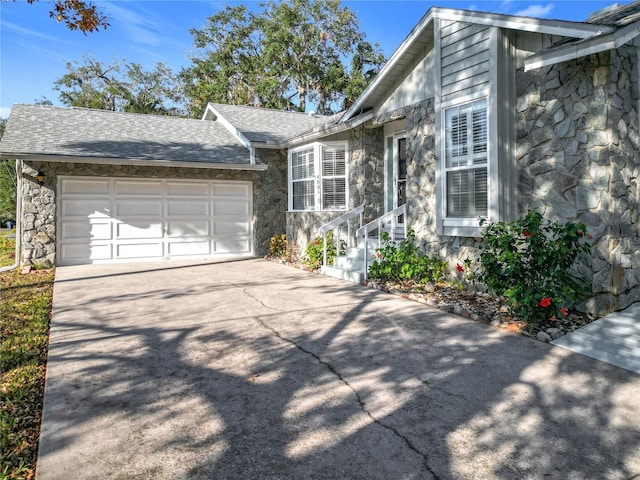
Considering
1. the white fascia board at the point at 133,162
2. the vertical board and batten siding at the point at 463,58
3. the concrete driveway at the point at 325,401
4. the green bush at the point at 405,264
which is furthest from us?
the white fascia board at the point at 133,162

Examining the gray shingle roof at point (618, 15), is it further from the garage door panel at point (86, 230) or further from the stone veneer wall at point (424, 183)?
the garage door panel at point (86, 230)

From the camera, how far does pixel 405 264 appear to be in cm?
754

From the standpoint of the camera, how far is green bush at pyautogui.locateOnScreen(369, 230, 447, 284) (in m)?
7.34

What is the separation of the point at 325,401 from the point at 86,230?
390 inches

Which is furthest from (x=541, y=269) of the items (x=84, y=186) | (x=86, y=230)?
(x=84, y=186)

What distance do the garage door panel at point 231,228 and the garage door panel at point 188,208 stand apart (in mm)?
437

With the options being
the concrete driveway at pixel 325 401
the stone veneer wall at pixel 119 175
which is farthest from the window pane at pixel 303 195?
the concrete driveway at pixel 325 401

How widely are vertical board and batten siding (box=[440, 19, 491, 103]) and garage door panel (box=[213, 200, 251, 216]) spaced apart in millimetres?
7157

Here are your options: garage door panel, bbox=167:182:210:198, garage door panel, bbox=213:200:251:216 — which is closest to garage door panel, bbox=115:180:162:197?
garage door panel, bbox=167:182:210:198

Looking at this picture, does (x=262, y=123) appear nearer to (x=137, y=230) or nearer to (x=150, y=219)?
(x=150, y=219)

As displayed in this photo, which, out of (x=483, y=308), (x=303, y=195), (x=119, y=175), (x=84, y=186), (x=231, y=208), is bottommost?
(x=483, y=308)

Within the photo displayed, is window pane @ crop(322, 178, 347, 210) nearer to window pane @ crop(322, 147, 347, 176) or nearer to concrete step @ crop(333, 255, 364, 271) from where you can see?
window pane @ crop(322, 147, 347, 176)

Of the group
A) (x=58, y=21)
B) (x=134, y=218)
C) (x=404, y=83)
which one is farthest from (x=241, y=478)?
(x=134, y=218)

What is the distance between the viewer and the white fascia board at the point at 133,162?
9767 millimetres
